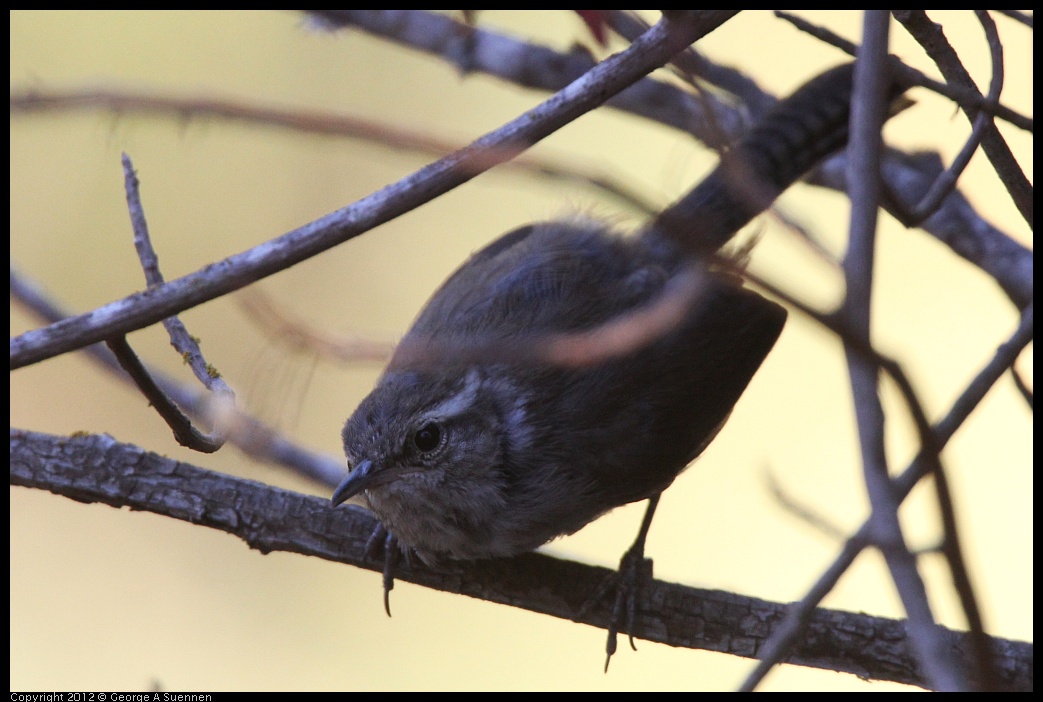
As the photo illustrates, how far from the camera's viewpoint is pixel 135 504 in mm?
2832

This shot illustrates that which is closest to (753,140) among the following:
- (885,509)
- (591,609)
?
(591,609)

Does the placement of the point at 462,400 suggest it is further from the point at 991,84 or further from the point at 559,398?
the point at 991,84

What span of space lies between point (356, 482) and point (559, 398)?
760mm

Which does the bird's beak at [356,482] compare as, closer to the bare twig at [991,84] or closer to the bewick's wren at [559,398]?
the bewick's wren at [559,398]

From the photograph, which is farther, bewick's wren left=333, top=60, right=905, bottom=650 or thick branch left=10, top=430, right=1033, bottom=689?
bewick's wren left=333, top=60, right=905, bottom=650

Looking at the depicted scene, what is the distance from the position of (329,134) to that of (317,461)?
3220mm

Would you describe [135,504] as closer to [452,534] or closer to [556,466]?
[452,534]

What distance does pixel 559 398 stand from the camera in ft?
10.8

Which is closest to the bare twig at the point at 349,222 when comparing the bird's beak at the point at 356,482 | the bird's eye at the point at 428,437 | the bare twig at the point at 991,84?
the bare twig at the point at 991,84

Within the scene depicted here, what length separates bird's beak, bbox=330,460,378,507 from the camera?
297cm

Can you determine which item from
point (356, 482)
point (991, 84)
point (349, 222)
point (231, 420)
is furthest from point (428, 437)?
point (991, 84)

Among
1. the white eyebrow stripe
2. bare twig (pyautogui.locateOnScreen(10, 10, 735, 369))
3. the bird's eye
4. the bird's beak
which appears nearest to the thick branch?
the bird's beak

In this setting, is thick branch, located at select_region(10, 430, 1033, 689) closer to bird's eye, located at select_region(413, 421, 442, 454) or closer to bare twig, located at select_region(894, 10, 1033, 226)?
bird's eye, located at select_region(413, 421, 442, 454)

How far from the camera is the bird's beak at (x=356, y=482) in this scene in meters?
2.97
